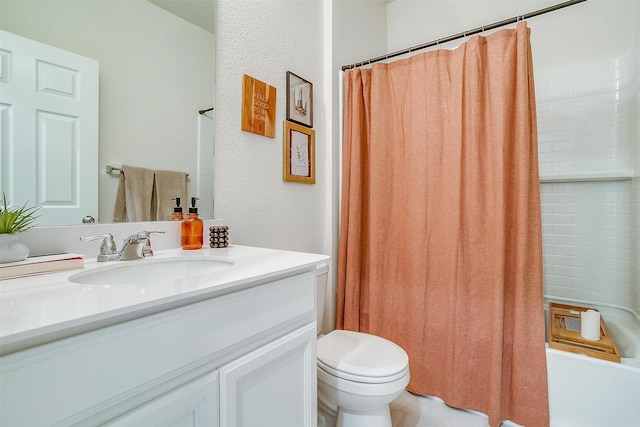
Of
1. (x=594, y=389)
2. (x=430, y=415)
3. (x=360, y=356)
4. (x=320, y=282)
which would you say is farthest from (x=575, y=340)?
(x=320, y=282)

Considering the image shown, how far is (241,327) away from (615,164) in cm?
230

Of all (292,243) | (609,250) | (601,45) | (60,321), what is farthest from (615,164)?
(60,321)

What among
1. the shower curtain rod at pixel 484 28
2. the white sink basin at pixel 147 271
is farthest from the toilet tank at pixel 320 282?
the shower curtain rod at pixel 484 28

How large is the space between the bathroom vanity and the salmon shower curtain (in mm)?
854

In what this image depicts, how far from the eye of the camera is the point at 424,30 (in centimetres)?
235

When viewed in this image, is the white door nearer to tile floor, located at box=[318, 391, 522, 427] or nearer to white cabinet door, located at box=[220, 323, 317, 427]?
white cabinet door, located at box=[220, 323, 317, 427]

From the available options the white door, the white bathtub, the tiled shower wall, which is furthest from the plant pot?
the tiled shower wall

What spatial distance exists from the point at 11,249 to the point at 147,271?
0.30 meters

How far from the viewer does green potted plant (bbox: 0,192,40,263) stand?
0.70m

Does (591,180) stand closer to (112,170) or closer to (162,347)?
(162,347)

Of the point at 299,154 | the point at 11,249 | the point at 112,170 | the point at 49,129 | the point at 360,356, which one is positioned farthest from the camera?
the point at 299,154

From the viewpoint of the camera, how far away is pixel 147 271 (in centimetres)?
90

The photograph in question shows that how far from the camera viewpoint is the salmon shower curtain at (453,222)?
1.33m

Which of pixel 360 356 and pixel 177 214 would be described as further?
pixel 360 356
